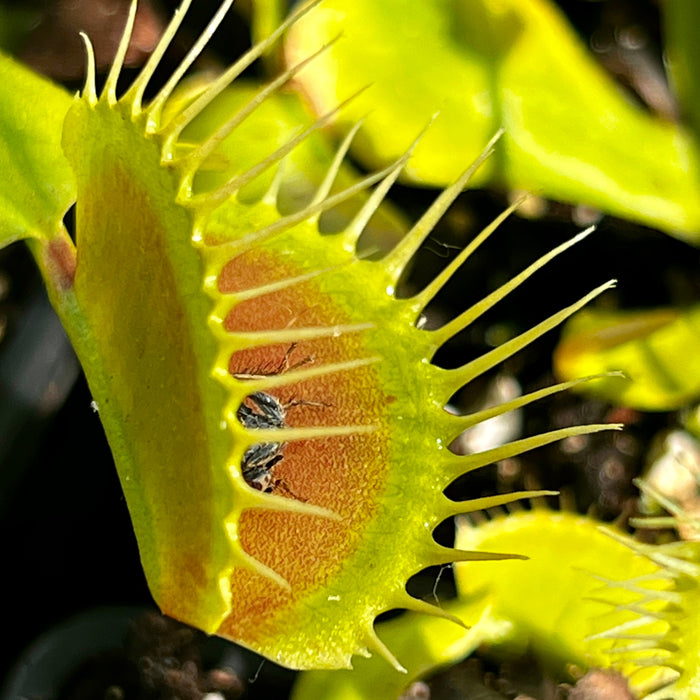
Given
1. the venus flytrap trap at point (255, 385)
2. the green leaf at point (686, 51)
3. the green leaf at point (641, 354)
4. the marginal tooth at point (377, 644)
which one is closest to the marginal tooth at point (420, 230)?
the venus flytrap trap at point (255, 385)

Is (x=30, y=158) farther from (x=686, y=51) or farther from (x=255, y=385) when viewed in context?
(x=686, y=51)

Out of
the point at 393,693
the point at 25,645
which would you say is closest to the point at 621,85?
the point at 393,693

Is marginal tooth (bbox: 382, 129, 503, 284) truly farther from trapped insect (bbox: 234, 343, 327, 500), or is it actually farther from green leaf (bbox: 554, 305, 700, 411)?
green leaf (bbox: 554, 305, 700, 411)

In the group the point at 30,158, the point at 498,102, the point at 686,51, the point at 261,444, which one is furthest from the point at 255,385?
the point at 686,51

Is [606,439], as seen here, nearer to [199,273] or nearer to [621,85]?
[621,85]

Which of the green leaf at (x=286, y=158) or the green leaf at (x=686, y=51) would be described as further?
the green leaf at (x=686, y=51)

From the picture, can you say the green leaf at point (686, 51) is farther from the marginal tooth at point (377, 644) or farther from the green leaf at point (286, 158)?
the marginal tooth at point (377, 644)
